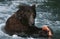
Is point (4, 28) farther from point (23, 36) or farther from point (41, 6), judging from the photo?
point (41, 6)

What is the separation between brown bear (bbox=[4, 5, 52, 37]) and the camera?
1402 cm

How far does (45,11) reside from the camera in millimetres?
20922

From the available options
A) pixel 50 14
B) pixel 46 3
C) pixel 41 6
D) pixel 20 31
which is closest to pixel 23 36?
pixel 20 31

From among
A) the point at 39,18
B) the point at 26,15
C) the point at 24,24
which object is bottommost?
the point at 24,24

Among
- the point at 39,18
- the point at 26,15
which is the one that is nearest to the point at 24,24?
the point at 26,15

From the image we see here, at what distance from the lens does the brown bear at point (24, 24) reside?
14023 millimetres

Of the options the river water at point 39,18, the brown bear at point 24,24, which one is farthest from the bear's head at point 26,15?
the river water at point 39,18

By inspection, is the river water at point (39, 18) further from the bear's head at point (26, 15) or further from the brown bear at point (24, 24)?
the bear's head at point (26, 15)

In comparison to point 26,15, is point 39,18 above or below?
above

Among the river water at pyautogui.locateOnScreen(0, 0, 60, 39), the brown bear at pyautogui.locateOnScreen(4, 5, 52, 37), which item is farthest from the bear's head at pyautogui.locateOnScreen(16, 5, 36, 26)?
the river water at pyautogui.locateOnScreen(0, 0, 60, 39)

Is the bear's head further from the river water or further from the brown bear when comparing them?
the river water

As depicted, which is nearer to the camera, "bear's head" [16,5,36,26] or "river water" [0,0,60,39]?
"bear's head" [16,5,36,26]

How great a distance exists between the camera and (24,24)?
1405 cm

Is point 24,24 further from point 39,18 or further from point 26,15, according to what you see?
point 39,18
